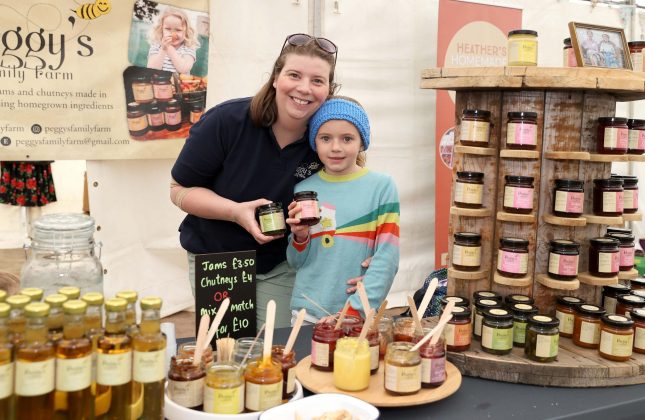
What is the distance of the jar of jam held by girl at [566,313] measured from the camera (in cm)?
168

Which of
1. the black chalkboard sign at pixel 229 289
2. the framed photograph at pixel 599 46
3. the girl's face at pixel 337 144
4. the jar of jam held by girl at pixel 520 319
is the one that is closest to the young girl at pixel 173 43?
the girl's face at pixel 337 144

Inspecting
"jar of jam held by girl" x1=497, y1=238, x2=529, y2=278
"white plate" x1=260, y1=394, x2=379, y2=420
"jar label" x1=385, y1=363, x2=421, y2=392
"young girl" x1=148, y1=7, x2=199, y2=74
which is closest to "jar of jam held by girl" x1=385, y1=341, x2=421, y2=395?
"jar label" x1=385, y1=363, x2=421, y2=392

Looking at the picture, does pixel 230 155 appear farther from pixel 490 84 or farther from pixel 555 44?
pixel 555 44

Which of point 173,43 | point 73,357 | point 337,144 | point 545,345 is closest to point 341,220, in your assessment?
point 337,144

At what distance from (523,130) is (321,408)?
933 mm

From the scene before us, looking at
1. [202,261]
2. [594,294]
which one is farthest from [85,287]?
[594,294]

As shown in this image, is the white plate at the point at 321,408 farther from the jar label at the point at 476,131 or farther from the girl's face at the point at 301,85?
the girl's face at the point at 301,85

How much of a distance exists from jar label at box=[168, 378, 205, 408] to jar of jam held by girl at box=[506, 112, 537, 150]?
3.43 feet

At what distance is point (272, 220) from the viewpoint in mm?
Result: 1614

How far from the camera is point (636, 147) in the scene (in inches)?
69.6

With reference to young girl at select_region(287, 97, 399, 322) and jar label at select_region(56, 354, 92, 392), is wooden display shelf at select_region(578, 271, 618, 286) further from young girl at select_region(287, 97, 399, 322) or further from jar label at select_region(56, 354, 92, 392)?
jar label at select_region(56, 354, 92, 392)

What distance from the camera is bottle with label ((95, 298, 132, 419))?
979 millimetres

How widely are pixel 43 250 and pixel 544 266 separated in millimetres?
1330

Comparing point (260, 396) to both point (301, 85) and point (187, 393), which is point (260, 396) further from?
point (301, 85)
